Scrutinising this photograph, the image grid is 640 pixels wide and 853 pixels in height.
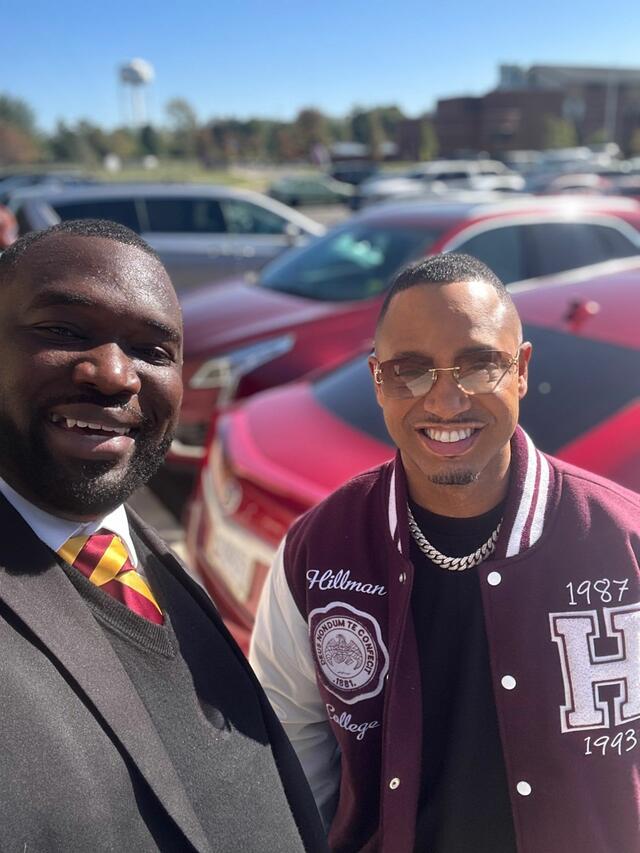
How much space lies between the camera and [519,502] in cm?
142

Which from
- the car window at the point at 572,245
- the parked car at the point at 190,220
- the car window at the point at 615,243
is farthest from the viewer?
the parked car at the point at 190,220

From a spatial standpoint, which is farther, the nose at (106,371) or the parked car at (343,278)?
the parked car at (343,278)

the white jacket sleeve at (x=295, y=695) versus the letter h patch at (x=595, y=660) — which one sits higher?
the letter h patch at (x=595, y=660)

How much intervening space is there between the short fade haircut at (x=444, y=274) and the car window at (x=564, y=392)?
110 cm

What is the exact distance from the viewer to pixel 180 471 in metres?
4.55

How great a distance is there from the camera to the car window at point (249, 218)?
9.46 metres

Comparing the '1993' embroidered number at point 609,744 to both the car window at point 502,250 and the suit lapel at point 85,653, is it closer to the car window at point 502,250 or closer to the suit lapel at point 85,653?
the suit lapel at point 85,653

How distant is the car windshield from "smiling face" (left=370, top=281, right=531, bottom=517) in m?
3.62

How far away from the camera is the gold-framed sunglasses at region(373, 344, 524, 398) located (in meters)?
1.40

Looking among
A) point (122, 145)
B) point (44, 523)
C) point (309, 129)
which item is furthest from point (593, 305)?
point (309, 129)

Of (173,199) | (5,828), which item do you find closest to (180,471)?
(5,828)

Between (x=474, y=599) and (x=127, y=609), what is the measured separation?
2.03ft

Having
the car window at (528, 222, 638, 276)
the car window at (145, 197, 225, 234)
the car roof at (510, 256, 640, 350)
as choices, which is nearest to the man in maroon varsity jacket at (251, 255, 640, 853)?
the car roof at (510, 256, 640, 350)

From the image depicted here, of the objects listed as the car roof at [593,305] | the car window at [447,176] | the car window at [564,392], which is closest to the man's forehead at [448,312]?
the car window at [564,392]
